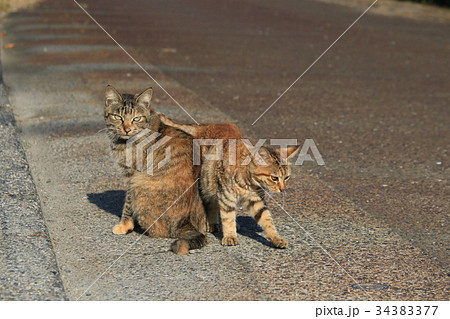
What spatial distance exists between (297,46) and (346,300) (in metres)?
12.3

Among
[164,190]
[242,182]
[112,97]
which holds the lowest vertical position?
[164,190]

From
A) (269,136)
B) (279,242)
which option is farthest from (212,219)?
(269,136)

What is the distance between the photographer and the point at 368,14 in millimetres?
22906

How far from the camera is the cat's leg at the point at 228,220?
17.5 feet

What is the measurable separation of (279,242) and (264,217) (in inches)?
9.8

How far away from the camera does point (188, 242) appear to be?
5164 millimetres

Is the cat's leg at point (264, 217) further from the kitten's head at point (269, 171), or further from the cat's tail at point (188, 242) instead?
the cat's tail at point (188, 242)

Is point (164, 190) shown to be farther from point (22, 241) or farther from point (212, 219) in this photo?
point (22, 241)

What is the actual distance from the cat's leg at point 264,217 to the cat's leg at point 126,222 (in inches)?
37.4

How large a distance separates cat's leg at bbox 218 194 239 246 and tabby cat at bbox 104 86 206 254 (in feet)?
0.60

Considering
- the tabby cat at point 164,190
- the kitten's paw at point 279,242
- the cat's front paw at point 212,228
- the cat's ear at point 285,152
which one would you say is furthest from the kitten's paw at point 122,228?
the cat's ear at point 285,152

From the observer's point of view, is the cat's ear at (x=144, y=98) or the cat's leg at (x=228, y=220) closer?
the cat's leg at (x=228, y=220)

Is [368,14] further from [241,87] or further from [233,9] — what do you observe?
[241,87]

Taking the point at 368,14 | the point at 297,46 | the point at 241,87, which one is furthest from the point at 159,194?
the point at 368,14
